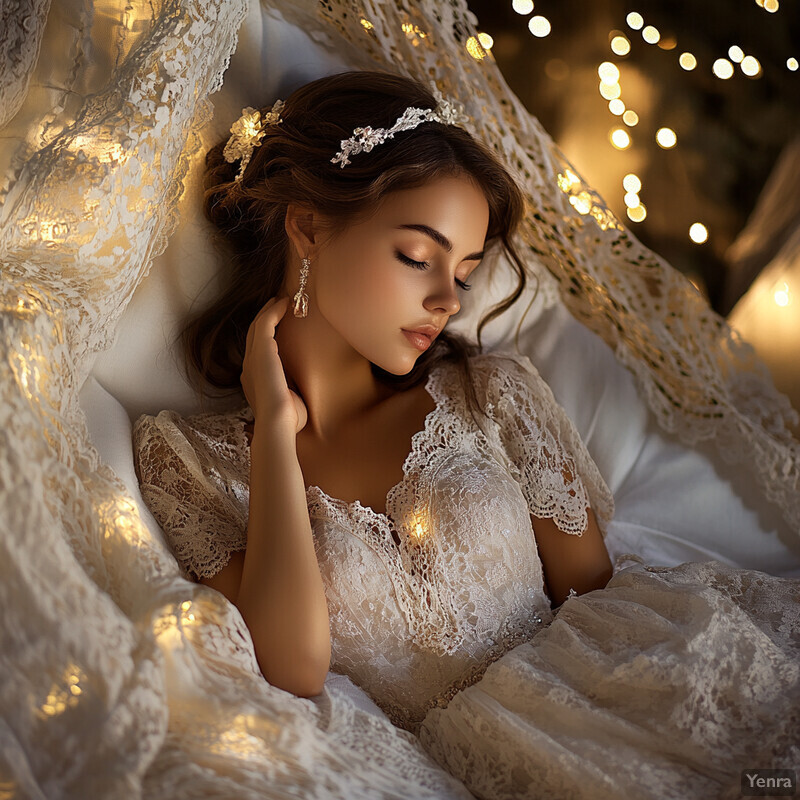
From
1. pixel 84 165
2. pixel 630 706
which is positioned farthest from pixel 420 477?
pixel 84 165

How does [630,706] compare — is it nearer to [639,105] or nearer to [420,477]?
[420,477]

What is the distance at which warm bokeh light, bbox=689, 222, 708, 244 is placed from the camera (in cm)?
189

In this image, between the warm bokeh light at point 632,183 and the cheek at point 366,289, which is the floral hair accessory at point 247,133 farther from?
the warm bokeh light at point 632,183

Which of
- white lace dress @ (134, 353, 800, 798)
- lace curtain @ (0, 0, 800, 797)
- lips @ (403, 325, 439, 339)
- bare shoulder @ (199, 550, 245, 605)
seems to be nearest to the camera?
lace curtain @ (0, 0, 800, 797)

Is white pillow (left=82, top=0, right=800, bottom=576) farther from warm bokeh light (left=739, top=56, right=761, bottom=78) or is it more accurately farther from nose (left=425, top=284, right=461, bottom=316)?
warm bokeh light (left=739, top=56, right=761, bottom=78)

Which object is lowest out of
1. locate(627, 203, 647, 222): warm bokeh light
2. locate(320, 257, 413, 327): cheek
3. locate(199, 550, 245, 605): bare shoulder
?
locate(199, 550, 245, 605): bare shoulder

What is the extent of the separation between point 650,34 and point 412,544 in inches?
50.8

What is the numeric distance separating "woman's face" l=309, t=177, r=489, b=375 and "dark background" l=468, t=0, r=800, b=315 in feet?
1.55

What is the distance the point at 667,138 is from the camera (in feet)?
6.03

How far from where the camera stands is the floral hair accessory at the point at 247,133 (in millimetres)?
1622

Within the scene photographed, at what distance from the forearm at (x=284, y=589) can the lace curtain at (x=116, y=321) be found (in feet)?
0.35

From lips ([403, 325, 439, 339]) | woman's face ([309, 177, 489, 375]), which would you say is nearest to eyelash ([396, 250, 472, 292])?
woman's face ([309, 177, 489, 375])

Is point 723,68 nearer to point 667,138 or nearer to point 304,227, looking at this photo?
point 667,138

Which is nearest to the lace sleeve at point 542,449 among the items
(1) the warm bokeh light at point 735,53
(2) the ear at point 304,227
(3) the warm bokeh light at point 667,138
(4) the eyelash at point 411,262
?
(4) the eyelash at point 411,262
